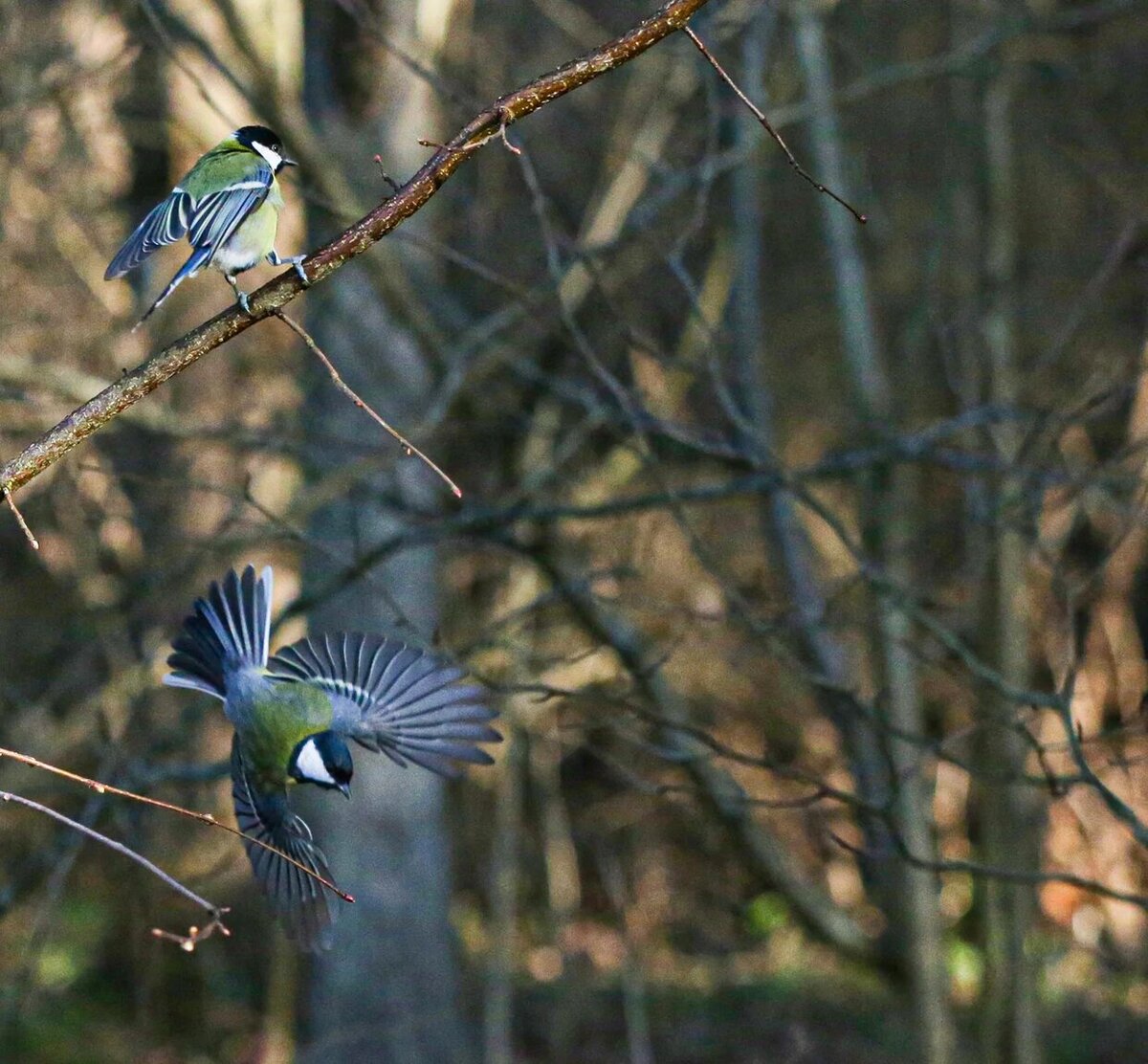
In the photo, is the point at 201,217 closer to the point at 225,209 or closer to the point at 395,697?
the point at 225,209

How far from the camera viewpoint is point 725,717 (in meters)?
9.86

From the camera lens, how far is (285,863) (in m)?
2.95

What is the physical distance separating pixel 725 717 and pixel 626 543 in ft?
6.20

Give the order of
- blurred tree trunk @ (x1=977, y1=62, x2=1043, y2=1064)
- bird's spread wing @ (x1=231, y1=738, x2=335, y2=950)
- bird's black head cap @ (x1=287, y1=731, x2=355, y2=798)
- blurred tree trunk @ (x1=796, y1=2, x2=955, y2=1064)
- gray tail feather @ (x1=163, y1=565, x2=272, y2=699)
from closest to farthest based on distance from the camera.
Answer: bird's spread wing @ (x1=231, y1=738, x2=335, y2=950)
bird's black head cap @ (x1=287, y1=731, x2=355, y2=798)
gray tail feather @ (x1=163, y1=565, x2=272, y2=699)
blurred tree trunk @ (x1=977, y1=62, x2=1043, y2=1064)
blurred tree trunk @ (x1=796, y1=2, x2=955, y2=1064)

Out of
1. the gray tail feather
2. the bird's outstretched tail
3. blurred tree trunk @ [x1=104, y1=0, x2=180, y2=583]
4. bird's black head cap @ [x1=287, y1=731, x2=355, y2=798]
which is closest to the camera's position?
the bird's outstretched tail

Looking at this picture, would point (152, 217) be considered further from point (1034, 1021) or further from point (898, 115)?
point (898, 115)

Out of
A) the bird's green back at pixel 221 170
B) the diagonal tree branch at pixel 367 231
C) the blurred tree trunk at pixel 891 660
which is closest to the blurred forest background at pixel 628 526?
the blurred tree trunk at pixel 891 660

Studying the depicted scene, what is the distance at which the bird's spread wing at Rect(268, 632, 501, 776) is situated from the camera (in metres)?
3.04

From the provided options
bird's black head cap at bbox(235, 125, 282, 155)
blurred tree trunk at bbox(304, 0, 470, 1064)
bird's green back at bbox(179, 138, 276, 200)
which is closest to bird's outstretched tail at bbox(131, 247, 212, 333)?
bird's green back at bbox(179, 138, 276, 200)

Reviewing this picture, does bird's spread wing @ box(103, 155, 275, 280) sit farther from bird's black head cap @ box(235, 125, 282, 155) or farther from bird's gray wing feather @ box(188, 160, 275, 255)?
bird's black head cap @ box(235, 125, 282, 155)

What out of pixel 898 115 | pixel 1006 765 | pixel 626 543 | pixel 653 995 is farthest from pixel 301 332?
pixel 898 115

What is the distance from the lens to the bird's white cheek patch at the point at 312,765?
2969 mm

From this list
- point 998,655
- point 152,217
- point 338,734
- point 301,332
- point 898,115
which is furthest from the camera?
point 898,115

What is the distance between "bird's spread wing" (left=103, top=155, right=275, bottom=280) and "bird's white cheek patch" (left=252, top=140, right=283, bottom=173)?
0.15m
